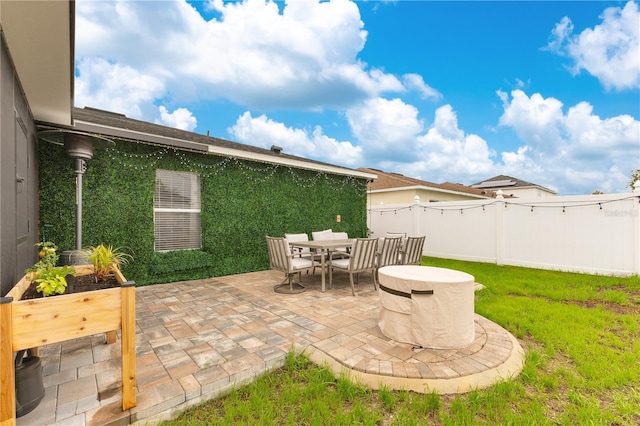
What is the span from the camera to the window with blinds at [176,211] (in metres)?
5.82

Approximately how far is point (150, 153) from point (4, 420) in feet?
16.4

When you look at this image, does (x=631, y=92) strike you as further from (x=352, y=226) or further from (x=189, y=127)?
(x=189, y=127)

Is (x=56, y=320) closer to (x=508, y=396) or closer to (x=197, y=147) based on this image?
(x=508, y=396)

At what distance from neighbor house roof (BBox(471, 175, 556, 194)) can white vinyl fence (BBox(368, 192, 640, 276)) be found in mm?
22011

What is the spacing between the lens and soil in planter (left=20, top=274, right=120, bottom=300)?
2.05 metres

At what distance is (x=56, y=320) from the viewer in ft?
5.48

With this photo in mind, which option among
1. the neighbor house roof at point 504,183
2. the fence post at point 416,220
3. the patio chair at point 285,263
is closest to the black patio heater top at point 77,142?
the patio chair at point 285,263

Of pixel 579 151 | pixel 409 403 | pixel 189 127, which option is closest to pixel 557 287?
pixel 409 403

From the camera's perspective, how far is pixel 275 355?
2676mm

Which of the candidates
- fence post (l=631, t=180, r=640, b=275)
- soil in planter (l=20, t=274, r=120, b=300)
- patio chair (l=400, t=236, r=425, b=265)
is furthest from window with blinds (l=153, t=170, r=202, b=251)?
fence post (l=631, t=180, r=640, b=275)

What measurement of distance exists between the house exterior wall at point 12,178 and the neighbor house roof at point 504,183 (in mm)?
31534

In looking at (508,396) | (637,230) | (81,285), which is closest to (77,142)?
(81,285)

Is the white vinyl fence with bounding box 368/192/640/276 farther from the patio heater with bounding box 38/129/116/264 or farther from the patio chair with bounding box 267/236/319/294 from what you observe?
the patio heater with bounding box 38/129/116/264

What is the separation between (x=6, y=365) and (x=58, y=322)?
0.27 m
